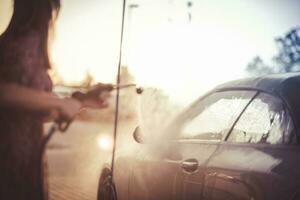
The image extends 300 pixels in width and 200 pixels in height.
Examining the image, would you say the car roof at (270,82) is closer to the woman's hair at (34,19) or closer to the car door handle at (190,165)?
the car door handle at (190,165)

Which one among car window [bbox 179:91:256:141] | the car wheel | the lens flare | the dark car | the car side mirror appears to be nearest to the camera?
the dark car

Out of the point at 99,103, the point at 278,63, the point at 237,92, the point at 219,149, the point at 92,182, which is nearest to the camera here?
the point at 99,103

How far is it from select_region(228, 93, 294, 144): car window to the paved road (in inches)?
95.3

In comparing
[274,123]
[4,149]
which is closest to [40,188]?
[4,149]

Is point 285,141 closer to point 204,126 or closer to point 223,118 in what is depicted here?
point 223,118

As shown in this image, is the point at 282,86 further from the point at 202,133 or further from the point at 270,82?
the point at 202,133

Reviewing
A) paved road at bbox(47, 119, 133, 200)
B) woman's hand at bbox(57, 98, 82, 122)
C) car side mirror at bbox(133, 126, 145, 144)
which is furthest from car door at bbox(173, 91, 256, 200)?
paved road at bbox(47, 119, 133, 200)

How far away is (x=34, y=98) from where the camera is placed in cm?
302

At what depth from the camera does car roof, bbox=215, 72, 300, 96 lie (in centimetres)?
369

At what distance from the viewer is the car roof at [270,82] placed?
3.69 meters

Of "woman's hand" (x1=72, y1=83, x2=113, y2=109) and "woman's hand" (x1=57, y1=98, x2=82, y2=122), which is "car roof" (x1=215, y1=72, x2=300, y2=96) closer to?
"woman's hand" (x1=72, y1=83, x2=113, y2=109)

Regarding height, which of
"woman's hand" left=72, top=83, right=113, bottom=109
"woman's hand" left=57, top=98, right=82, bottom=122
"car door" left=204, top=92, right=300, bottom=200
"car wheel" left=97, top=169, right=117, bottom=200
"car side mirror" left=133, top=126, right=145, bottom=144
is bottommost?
"car wheel" left=97, top=169, right=117, bottom=200

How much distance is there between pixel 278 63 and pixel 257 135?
12.0m

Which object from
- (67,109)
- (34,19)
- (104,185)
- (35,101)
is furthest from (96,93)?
(104,185)
